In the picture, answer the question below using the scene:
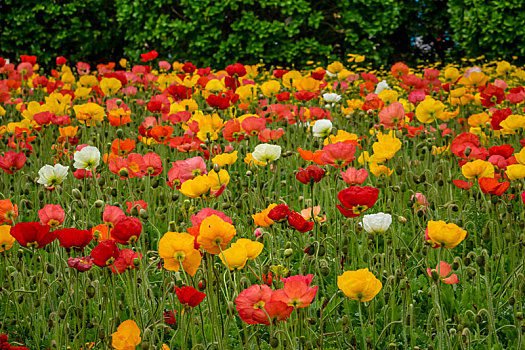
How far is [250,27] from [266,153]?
5.89m

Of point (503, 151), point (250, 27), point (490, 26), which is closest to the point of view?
point (503, 151)

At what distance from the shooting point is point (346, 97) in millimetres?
5523

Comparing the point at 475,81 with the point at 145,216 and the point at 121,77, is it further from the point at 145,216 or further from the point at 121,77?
the point at 145,216

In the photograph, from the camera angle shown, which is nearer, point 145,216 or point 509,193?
point 145,216

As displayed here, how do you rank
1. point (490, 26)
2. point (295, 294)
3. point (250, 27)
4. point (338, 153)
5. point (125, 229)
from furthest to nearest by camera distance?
point (490, 26), point (250, 27), point (338, 153), point (125, 229), point (295, 294)

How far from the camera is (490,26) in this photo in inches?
324

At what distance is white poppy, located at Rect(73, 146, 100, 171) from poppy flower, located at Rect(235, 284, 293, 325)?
4.43 ft

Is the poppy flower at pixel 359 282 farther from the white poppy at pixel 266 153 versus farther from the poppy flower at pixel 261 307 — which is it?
the white poppy at pixel 266 153

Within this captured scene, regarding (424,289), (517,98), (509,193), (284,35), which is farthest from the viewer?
(284,35)

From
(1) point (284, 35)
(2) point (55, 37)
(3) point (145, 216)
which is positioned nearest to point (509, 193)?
(3) point (145, 216)

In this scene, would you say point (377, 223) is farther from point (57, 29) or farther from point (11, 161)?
point (57, 29)

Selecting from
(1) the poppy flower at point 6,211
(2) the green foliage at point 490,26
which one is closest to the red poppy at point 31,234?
(1) the poppy flower at point 6,211

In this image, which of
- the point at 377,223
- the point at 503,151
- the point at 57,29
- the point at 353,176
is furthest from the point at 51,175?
the point at 57,29

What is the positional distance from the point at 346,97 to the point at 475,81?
172 cm
